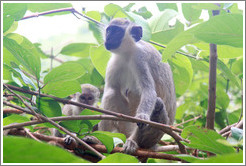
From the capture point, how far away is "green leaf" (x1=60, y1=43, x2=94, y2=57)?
4117 millimetres

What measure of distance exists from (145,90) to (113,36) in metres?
0.90

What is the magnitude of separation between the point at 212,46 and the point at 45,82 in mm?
1356

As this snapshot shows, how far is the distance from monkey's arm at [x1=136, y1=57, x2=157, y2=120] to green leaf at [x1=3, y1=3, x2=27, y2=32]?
1861 millimetres

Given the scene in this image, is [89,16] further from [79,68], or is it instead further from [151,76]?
[151,76]

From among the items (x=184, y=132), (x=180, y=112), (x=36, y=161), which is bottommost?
(x=180, y=112)

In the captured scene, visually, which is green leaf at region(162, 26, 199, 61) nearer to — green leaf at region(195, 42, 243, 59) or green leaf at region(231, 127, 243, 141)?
green leaf at region(231, 127, 243, 141)

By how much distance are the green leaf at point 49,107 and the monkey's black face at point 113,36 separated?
67.6 inches

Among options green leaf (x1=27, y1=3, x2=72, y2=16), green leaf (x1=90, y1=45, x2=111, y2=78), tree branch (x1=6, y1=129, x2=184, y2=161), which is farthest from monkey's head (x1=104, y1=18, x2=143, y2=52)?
tree branch (x1=6, y1=129, x2=184, y2=161)

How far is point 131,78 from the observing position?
4.39 m

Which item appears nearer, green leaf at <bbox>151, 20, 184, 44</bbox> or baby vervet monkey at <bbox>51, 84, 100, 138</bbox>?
green leaf at <bbox>151, 20, 184, 44</bbox>

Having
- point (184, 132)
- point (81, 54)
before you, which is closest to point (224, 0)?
point (184, 132)

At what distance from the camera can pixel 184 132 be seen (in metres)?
1.85

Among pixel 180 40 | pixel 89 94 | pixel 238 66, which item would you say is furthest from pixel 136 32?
pixel 180 40

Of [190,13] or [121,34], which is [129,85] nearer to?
[121,34]
